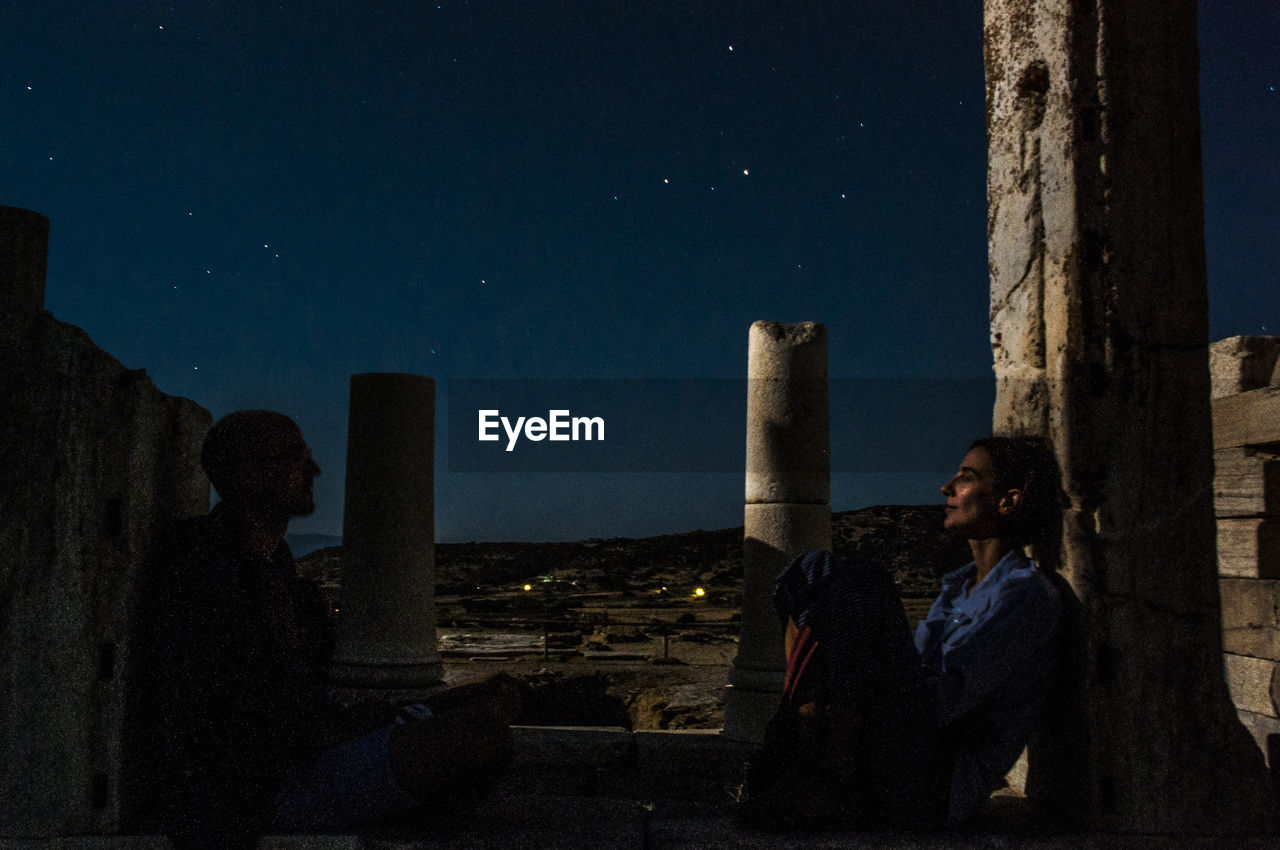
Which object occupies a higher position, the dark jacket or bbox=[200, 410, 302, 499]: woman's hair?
bbox=[200, 410, 302, 499]: woman's hair

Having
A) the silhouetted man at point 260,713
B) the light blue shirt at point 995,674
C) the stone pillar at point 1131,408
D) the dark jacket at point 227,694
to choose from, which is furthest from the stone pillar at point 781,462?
the dark jacket at point 227,694

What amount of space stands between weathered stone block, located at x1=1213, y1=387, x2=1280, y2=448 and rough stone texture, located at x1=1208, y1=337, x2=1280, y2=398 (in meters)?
0.12

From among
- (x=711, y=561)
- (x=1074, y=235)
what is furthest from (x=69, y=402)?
(x=711, y=561)

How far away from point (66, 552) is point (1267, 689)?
269 inches

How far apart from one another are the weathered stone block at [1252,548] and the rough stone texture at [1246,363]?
0.95 meters

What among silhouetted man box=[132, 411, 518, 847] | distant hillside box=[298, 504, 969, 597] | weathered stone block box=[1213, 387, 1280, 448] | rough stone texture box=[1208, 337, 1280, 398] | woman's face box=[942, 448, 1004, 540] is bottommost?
distant hillside box=[298, 504, 969, 597]

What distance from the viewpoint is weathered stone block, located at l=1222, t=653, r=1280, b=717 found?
6.00 m

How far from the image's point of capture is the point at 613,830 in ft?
11.8

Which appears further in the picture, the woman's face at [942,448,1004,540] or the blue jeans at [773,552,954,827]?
the woman's face at [942,448,1004,540]

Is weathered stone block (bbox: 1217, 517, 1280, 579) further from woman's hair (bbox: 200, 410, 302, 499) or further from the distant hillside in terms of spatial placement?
the distant hillside

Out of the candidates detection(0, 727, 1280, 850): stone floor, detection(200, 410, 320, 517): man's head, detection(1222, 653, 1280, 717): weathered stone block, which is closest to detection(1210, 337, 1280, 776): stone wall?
detection(1222, 653, 1280, 717): weathered stone block

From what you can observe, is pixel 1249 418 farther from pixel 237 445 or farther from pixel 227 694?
pixel 227 694

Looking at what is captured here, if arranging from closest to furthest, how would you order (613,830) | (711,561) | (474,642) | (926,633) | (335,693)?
(613,830), (926,633), (335,693), (474,642), (711,561)

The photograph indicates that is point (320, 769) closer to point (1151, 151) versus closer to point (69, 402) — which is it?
point (69, 402)
